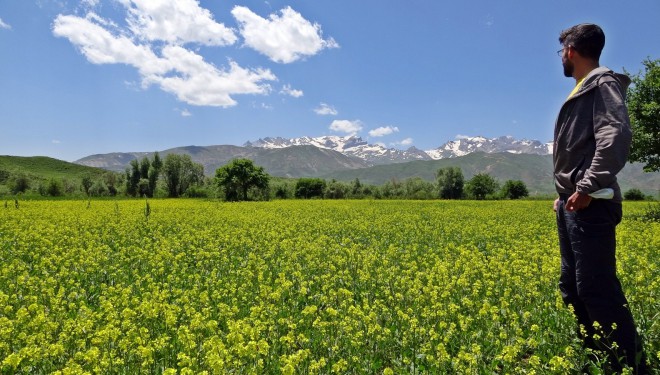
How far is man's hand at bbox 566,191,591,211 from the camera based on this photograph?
374 cm

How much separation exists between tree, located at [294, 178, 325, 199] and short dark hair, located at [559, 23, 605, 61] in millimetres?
80874

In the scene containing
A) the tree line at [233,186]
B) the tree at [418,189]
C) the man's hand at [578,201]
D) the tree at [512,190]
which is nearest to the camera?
the man's hand at [578,201]

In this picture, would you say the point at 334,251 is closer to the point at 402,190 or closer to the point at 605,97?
the point at 605,97

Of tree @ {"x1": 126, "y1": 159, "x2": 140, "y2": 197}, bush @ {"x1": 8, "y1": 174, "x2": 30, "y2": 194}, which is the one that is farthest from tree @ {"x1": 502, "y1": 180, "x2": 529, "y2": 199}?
bush @ {"x1": 8, "y1": 174, "x2": 30, "y2": 194}

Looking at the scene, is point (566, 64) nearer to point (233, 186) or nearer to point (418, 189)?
point (233, 186)

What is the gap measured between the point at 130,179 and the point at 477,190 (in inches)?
3269

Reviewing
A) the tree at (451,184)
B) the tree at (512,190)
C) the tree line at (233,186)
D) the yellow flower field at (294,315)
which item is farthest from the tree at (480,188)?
the yellow flower field at (294,315)

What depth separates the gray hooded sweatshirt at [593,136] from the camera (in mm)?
3617

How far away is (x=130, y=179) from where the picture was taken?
86.1 m

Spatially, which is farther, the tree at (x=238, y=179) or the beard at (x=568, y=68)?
the tree at (x=238, y=179)

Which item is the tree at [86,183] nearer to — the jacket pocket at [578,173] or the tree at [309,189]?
the tree at [309,189]

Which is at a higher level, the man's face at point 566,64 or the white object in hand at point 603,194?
the man's face at point 566,64

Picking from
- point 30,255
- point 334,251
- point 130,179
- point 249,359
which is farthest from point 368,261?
point 130,179

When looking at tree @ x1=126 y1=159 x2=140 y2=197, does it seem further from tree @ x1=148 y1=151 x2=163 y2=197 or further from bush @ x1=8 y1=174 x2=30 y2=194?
bush @ x1=8 y1=174 x2=30 y2=194
